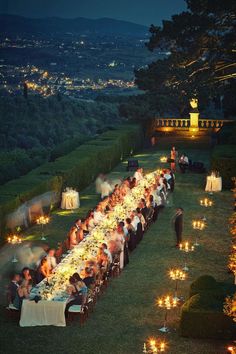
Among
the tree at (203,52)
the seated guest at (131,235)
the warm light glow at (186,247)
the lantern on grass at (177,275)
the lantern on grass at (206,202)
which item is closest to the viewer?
the lantern on grass at (177,275)

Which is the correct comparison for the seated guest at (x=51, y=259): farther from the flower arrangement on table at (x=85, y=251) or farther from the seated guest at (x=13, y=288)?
the seated guest at (x=13, y=288)

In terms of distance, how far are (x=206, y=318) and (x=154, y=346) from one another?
1.33 m

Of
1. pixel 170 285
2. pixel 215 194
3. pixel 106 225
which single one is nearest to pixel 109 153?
pixel 215 194

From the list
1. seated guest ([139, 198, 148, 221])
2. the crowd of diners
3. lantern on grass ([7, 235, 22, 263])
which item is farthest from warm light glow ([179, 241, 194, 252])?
lantern on grass ([7, 235, 22, 263])

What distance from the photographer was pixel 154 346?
14.8 meters

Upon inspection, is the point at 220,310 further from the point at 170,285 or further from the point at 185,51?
the point at 185,51

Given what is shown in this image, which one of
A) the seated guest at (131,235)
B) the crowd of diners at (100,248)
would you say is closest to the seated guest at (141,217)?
the crowd of diners at (100,248)

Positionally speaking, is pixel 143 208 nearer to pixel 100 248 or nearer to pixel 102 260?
pixel 100 248

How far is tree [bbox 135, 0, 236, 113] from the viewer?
141ft

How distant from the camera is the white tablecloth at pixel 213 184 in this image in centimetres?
3297

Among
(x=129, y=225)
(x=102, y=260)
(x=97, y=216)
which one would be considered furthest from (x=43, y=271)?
(x=97, y=216)

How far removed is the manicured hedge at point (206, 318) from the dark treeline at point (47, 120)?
191 ft

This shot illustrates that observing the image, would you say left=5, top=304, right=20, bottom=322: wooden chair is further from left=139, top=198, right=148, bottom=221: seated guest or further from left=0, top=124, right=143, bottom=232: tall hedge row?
left=139, top=198, right=148, bottom=221: seated guest

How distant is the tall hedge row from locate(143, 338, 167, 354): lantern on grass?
9.85 m
